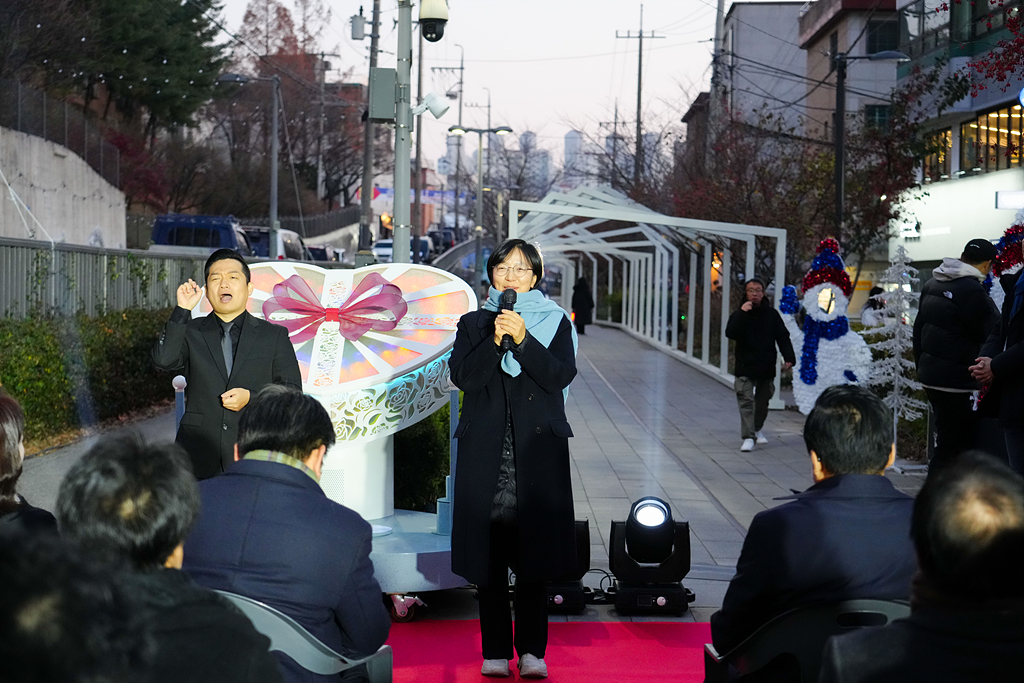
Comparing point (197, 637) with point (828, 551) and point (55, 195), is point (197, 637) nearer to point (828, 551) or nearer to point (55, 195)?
point (828, 551)

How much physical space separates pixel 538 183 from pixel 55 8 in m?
56.7

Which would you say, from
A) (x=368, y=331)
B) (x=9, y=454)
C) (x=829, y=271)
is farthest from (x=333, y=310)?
(x=829, y=271)

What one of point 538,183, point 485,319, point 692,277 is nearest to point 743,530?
point 485,319

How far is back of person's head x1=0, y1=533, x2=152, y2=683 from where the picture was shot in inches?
50.6

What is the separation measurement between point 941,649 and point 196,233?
26.1m

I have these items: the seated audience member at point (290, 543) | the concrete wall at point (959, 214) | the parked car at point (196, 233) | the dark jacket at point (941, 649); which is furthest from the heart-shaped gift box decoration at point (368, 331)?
the parked car at point (196, 233)

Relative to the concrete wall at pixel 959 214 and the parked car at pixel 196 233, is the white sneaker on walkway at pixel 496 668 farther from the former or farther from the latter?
the parked car at pixel 196 233

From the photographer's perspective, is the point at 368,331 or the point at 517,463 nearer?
the point at 517,463

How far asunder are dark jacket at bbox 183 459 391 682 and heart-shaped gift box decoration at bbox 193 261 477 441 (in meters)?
2.60

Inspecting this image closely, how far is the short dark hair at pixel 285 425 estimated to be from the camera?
276 cm

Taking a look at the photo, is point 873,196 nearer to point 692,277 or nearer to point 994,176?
point 692,277

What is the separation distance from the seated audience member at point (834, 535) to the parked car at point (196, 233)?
80.1 feet

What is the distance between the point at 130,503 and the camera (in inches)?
77.1

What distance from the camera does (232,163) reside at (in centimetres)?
4978
